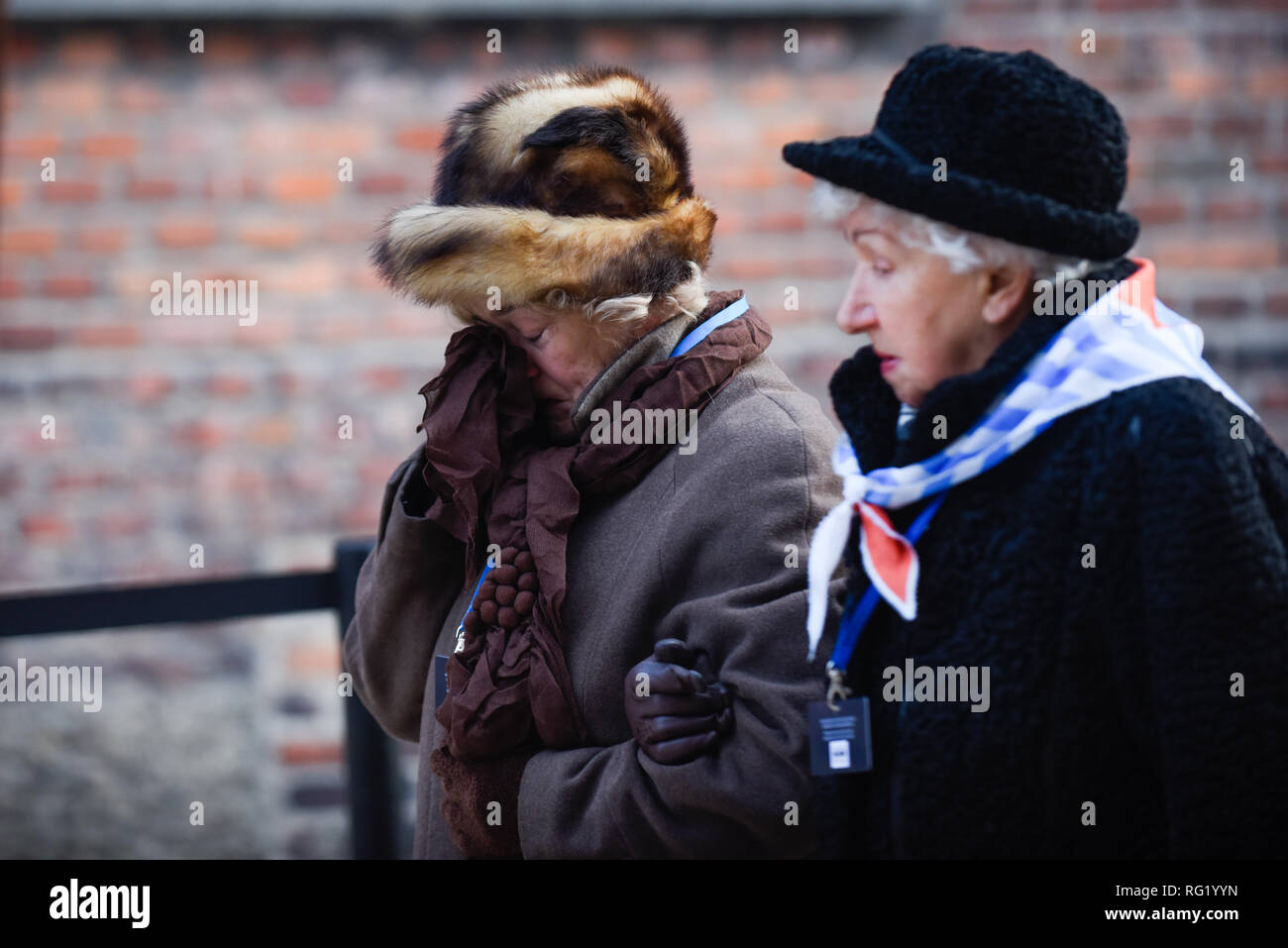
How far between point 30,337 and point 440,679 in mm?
2008

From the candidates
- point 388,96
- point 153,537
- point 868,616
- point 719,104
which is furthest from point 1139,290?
point 153,537

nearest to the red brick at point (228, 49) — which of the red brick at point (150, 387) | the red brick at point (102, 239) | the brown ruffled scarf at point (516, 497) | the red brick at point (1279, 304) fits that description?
the red brick at point (102, 239)

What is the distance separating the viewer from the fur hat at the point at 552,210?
5.87 feet

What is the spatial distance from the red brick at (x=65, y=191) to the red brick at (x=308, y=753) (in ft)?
4.97

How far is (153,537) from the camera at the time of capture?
3408mm

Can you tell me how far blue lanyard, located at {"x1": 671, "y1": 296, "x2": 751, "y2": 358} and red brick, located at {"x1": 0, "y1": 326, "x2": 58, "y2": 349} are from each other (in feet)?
7.05

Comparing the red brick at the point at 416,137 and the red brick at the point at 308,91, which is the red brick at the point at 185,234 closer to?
the red brick at the point at 308,91

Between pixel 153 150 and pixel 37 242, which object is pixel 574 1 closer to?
pixel 153 150

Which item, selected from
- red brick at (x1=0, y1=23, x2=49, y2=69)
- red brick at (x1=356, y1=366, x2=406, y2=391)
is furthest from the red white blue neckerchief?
red brick at (x1=0, y1=23, x2=49, y2=69)

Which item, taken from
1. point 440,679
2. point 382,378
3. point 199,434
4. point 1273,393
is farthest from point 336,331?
point 1273,393

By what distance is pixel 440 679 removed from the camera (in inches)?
76.8

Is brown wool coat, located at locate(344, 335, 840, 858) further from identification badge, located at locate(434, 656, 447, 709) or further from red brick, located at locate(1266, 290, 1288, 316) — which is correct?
red brick, located at locate(1266, 290, 1288, 316)

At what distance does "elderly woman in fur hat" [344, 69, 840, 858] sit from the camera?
1.67 m

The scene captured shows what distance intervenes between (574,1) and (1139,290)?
2.31 meters
